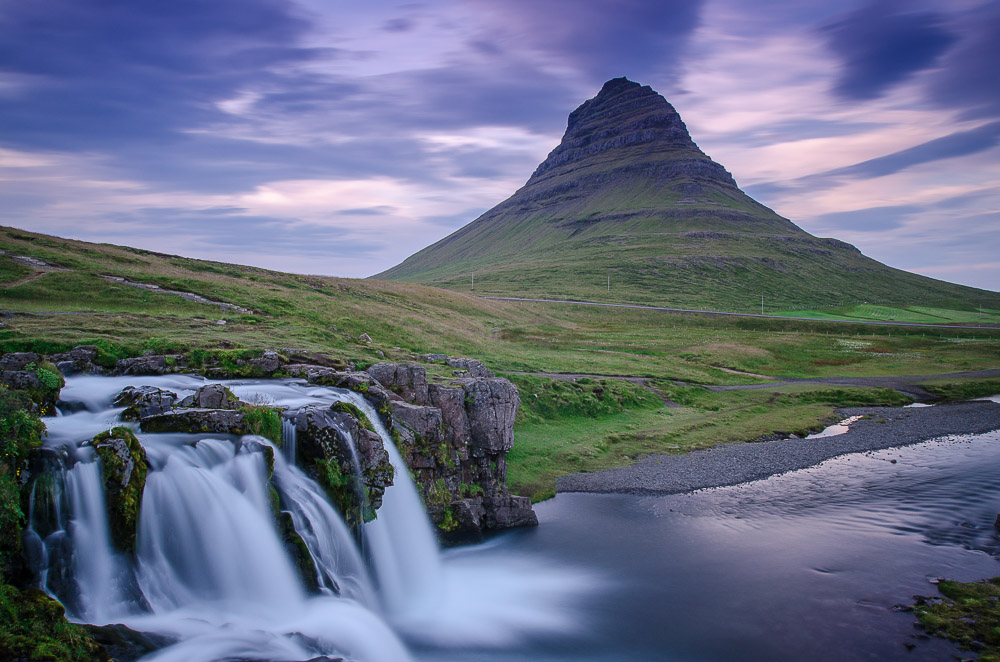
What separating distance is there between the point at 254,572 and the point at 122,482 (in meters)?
4.81

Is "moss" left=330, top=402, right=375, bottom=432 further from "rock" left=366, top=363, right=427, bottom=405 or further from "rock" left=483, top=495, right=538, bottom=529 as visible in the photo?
"rock" left=483, top=495, right=538, bottom=529

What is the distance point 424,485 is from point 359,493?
5.98 metres

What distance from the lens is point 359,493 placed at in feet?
74.8

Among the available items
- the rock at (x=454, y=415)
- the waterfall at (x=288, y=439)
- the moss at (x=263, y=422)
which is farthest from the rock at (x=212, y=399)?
the rock at (x=454, y=415)

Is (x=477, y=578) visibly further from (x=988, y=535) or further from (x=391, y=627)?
(x=988, y=535)

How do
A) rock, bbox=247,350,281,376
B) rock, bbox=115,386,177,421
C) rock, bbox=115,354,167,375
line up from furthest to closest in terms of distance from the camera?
1. rock, bbox=247,350,281,376
2. rock, bbox=115,354,167,375
3. rock, bbox=115,386,177,421

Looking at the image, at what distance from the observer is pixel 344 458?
22.5m


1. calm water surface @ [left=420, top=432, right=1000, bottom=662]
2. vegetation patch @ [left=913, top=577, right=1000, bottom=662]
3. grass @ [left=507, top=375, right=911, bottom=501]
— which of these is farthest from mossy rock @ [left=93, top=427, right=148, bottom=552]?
vegetation patch @ [left=913, top=577, right=1000, bottom=662]

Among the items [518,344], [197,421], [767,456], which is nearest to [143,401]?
[197,421]

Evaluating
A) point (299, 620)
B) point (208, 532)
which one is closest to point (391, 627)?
point (299, 620)

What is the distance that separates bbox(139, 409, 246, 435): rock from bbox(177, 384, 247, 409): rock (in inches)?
50.3

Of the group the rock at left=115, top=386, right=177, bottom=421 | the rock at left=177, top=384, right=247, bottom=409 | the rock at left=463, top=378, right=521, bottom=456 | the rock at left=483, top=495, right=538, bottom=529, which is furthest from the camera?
the rock at left=463, top=378, right=521, bottom=456

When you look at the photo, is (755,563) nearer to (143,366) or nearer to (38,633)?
(38,633)

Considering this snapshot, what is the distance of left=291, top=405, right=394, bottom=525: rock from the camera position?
2206 cm
